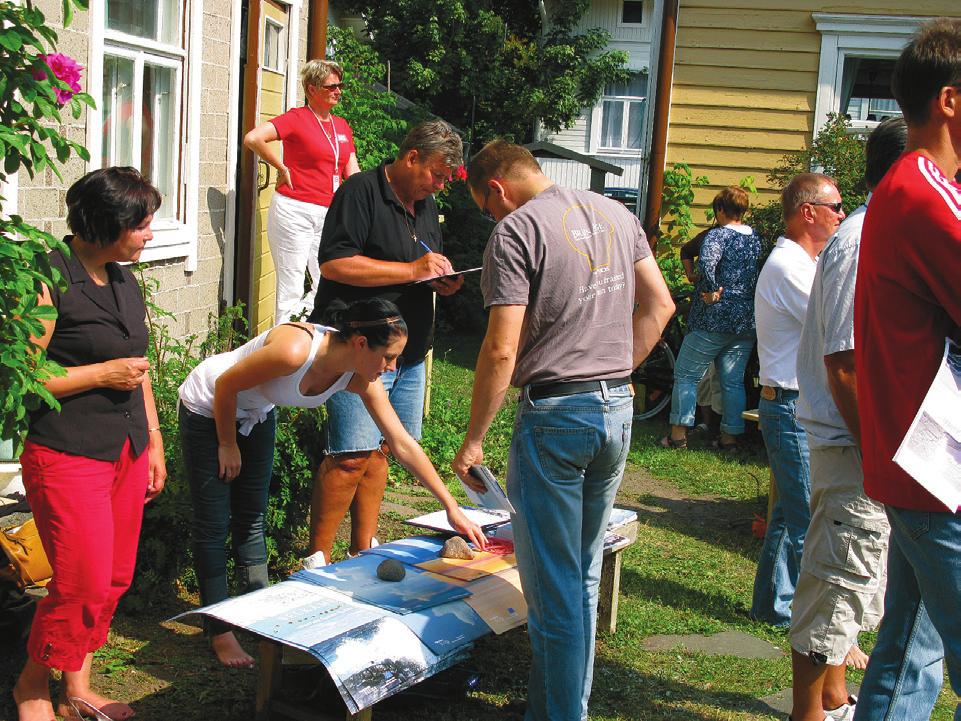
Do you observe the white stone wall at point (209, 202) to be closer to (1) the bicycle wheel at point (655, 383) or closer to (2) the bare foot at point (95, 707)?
(2) the bare foot at point (95, 707)

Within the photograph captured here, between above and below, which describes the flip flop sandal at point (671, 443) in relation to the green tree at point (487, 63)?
below

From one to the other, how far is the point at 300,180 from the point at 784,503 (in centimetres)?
416

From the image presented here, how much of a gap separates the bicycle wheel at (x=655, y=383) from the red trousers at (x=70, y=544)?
6770 millimetres

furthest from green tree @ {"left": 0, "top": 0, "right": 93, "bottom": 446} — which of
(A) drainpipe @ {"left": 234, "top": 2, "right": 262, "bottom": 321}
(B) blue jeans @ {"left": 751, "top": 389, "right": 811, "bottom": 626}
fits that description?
(A) drainpipe @ {"left": 234, "top": 2, "right": 262, "bottom": 321}

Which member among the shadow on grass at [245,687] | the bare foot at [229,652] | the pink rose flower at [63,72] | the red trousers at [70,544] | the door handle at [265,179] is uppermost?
the pink rose flower at [63,72]

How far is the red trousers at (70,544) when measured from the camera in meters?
3.46

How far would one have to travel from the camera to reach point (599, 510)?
148 inches

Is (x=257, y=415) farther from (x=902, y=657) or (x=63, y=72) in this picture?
(x=902, y=657)

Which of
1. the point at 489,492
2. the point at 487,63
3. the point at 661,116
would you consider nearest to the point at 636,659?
the point at 489,492

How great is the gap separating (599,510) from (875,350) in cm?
129

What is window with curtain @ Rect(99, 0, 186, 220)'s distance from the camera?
6.02m

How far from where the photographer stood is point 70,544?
136 inches

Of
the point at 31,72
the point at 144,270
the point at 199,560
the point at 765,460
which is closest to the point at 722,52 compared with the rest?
the point at 765,460

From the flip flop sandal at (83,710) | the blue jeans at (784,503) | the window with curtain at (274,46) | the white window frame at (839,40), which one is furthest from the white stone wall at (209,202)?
the white window frame at (839,40)
